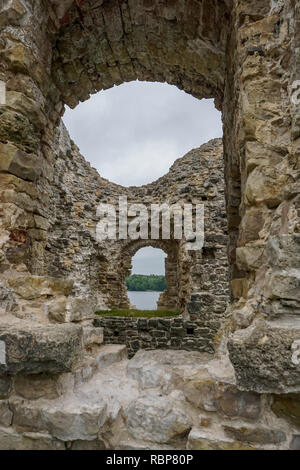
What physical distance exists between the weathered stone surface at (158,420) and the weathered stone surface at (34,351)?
46 centimetres

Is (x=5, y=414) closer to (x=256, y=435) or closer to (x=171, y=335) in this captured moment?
(x=256, y=435)

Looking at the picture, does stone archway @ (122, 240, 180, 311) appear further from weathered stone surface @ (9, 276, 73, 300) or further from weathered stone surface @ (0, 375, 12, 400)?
weathered stone surface @ (0, 375, 12, 400)

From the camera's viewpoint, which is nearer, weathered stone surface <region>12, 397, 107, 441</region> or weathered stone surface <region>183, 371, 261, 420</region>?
weathered stone surface <region>183, 371, 261, 420</region>

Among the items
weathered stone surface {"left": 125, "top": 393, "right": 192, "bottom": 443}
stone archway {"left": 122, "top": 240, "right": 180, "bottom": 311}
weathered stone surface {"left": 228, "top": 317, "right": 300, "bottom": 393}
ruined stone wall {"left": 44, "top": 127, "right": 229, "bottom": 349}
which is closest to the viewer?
weathered stone surface {"left": 228, "top": 317, "right": 300, "bottom": 393}

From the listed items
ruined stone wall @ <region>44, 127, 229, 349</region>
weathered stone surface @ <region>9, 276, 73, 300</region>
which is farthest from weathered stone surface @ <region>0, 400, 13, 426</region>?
ruined stone wall @ <region>44, 127, 229, 349</region>

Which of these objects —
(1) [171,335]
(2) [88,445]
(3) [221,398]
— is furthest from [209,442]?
(1) [171,335]

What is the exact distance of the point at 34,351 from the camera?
4.93 ft

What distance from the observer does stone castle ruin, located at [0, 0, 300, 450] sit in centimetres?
133

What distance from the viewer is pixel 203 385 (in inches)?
57.9

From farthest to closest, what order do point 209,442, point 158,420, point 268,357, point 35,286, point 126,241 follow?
point 126,241 < point 35,286 < point 158,420 < point 209,442 < point 268,357

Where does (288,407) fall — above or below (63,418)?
above

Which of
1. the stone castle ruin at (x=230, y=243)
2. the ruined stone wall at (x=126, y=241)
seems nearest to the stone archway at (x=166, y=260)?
the ruined stone wall at (x=126, y=241)

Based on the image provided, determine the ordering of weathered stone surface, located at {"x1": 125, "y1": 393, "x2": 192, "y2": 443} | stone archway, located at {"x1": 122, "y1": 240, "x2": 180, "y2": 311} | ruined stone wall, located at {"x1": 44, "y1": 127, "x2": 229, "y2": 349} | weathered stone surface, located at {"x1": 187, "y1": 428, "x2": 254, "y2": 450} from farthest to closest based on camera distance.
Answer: stone archway, located at {"x1": 122, "y1": 240, "x2": 180, "y2": 311}, ruined stone wall, located at {"x1": 44, "y1": 127, "x2": 229, "y2": 349}, weathered stone surface, located at {"x1": 125, "y1": 393, "x2": 192, "y2": 443}, weathered stone surface, located at {"x1": 187, "y1": 428, "x2": 254, "y2": 450}

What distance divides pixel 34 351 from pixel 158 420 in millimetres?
763
